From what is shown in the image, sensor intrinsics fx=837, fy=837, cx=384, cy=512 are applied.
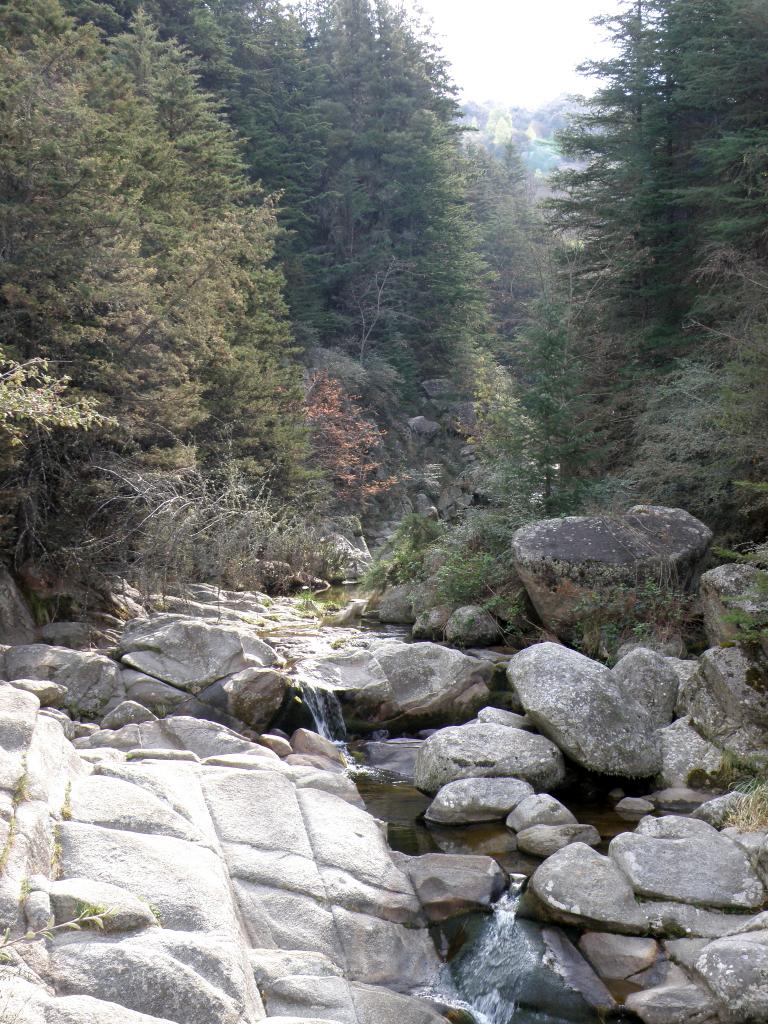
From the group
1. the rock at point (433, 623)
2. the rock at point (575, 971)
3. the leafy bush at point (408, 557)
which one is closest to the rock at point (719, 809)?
the rock at point (575, 971)

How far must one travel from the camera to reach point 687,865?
564 centimetres

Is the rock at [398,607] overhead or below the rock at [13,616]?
below

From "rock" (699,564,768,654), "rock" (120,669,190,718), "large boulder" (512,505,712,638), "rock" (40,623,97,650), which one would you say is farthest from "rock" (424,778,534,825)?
"rock" (40,623,97,650)

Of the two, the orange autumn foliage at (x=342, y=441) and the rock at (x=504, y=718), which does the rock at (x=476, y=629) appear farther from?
the orange autumn foliage at (x=342, y=441)

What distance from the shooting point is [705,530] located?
36.2 feet

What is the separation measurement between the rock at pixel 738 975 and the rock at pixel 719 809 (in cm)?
180

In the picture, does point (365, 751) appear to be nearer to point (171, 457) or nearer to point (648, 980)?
point (648, 980)

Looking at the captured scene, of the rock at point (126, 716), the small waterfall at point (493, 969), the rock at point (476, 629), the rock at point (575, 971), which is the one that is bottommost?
the rock at point (476, 629)

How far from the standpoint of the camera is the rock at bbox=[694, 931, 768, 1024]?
4.30 metres

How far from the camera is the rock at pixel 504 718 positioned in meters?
8.39

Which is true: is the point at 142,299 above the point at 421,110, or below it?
below

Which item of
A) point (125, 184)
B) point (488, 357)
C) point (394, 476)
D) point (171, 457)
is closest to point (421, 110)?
point (488, 357)

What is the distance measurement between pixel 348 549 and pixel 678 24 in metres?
12.9

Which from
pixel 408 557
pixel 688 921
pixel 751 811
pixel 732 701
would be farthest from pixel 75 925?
pixel 408 557
